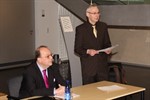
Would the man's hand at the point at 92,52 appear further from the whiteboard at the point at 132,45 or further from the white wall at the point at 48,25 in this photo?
the white wall at the point at 48,25

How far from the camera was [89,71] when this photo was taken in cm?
458

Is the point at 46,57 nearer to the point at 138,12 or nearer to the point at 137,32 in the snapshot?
the point at 138,12

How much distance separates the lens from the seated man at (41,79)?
3316 mm

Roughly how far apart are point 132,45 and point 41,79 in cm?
659

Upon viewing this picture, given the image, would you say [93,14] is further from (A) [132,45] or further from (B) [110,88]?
(A) [132,45]

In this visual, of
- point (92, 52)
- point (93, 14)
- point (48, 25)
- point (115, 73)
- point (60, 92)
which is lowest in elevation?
point (115, 73)

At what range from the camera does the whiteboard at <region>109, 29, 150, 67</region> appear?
9.29 metres

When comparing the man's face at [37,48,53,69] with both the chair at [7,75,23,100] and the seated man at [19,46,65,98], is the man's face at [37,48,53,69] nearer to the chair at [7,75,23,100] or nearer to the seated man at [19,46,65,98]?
the seated man at [19,46,65,98]

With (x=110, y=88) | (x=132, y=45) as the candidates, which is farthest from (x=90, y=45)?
(x=132, y=45)

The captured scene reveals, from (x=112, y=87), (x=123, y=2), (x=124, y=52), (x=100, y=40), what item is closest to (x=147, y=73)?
(x=124, y=52)

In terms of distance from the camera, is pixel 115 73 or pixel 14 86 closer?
pixel 14 86

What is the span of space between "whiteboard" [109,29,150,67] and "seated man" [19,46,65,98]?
6.24 m

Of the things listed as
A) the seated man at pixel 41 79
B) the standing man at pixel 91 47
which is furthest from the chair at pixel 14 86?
the standing man at pixel 91 47

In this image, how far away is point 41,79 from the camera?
3.43 meters
